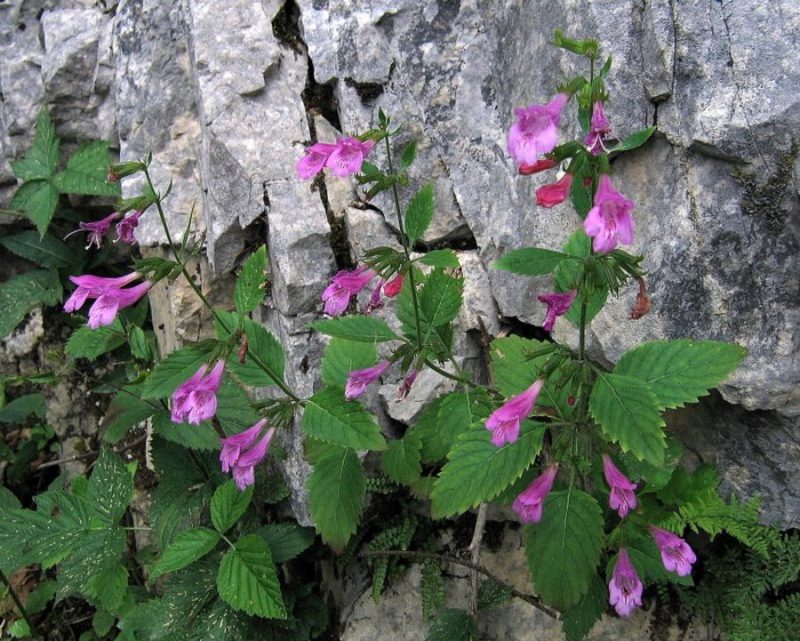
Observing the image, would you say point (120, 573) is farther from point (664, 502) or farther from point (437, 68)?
point (437, 68)

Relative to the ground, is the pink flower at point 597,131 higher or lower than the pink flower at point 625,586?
higher

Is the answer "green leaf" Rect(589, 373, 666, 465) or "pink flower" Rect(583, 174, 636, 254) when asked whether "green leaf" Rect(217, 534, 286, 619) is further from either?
"pink flower" Rect(583, 174, 636, 254)

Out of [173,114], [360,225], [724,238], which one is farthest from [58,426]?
[724,238]

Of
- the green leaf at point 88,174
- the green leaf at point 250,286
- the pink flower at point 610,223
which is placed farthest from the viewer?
the green leaf at point 88,174

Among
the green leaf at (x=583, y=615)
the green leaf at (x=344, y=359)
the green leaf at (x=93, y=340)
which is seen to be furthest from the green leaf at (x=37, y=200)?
the green leaf at (x=583, y=615)

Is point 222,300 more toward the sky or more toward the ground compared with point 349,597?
more toward the sky

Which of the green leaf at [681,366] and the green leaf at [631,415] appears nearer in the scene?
the green leaf at [631,415]

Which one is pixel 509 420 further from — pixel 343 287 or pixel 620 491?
pixel 343 287

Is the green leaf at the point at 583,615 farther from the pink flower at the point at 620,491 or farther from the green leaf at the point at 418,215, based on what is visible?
the green leaf at the point at 418,215
